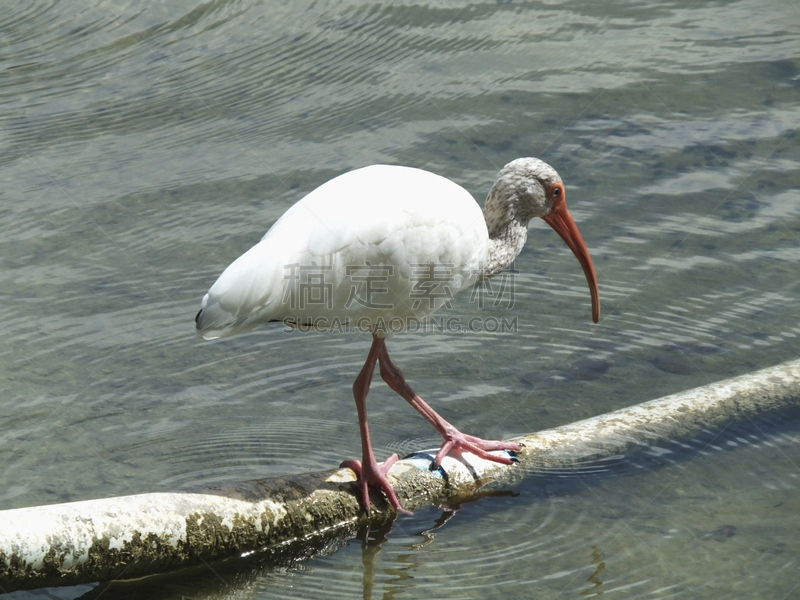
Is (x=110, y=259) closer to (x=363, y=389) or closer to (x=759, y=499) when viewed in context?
(x=363, y=389)

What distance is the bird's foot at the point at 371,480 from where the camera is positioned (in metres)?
4.50

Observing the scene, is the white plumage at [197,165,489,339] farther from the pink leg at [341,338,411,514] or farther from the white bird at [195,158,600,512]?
the pink leg at [341,338,411,514]

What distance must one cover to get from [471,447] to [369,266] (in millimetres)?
1021

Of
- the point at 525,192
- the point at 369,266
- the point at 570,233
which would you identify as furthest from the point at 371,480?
the point at 570,233

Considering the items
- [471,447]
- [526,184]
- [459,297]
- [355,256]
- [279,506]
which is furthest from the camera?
[459,297]

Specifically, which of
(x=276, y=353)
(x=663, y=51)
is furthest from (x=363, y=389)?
(x=663, y=51)

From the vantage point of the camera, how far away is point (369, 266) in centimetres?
453

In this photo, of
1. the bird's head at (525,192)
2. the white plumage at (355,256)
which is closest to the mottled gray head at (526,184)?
the bird's head at (525,192)

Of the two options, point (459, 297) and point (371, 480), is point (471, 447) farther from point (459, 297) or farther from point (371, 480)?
point (459, 297)

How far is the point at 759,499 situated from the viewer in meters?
4.81

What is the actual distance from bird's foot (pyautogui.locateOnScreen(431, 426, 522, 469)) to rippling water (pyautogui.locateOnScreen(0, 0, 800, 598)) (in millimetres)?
205

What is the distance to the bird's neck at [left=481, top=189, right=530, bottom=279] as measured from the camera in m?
5.14

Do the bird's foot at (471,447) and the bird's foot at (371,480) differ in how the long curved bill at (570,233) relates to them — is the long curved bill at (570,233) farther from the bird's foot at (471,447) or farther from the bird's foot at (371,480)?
the bird's foot at (371,480)

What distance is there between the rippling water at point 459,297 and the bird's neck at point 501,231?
933 millimetres
